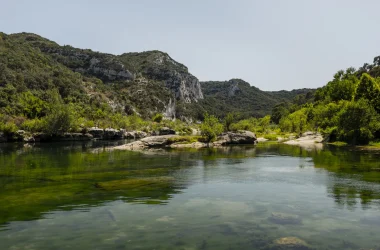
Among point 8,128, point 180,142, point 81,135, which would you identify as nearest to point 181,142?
point 180,142

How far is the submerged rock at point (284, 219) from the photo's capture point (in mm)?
16656

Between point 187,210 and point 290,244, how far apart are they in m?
7.33

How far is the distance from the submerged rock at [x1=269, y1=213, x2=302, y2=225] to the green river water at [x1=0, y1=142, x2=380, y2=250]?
52 mm

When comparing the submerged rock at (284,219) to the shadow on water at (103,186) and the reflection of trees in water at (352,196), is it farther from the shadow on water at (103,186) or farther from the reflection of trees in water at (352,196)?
the shadow on water at (103,186)

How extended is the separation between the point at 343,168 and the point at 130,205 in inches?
1062

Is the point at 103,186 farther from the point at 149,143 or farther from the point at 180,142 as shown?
the point at 180,142

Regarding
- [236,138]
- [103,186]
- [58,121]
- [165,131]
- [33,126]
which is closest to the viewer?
[103,186]

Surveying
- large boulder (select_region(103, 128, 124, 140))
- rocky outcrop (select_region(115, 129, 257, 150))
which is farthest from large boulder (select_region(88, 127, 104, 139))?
rocky outcrop (select_region(115, 129, 257, 150))

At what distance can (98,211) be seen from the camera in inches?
730

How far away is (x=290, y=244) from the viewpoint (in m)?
13.3

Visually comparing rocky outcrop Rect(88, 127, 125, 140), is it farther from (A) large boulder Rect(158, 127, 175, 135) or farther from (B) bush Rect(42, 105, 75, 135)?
(A) large boulder Rect(158, 127, 175, 135)

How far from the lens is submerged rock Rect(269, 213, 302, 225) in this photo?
16.7 m

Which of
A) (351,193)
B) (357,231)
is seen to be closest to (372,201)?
Result: (351,193)

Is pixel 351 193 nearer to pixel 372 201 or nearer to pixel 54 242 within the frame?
pixel 372 201
